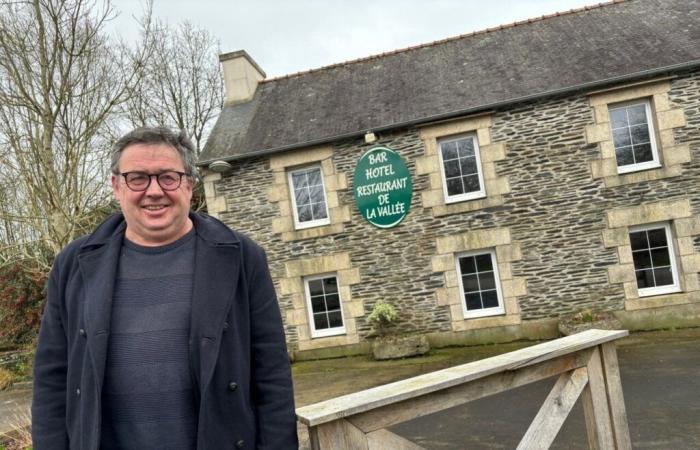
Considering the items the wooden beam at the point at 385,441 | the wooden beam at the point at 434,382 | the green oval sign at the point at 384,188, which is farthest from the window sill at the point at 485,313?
the wooden beam at the point at 385,441

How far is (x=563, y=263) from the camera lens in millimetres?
9031

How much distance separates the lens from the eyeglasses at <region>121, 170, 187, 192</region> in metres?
1.74

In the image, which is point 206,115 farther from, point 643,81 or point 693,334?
point 693,334

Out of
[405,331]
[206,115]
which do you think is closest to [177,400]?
[405,331]

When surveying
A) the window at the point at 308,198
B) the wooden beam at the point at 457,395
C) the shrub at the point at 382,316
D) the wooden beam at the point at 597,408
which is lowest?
the shrub at the point at 382,316

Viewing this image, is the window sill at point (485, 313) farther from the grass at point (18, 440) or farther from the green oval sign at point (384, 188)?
the grass at point (18, 440)

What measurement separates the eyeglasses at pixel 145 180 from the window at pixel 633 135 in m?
9.30

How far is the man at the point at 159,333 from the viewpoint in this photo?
62.3 inches

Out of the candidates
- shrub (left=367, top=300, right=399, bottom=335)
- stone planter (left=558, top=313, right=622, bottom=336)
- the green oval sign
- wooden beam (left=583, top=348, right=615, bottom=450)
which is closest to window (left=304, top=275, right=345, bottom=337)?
shrub (left=367, top=300, right=399, bottom=335)

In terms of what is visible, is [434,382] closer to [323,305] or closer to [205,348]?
[205,348]

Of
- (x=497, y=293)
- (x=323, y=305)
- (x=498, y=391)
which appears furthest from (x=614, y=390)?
(x=323, y=305)

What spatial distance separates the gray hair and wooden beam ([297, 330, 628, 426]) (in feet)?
3.42

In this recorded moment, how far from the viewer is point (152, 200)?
1.73m

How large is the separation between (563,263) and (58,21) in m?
9.98
